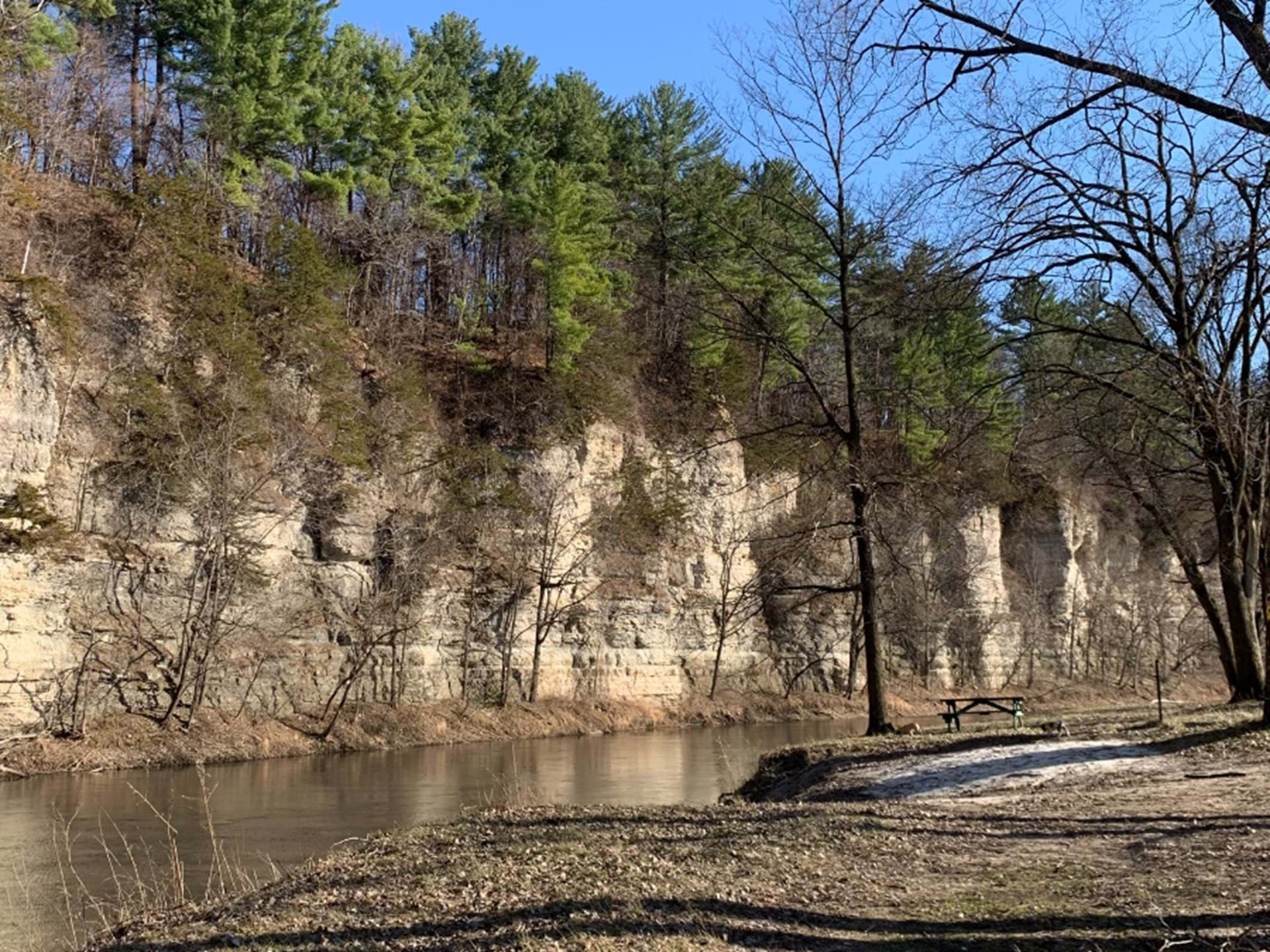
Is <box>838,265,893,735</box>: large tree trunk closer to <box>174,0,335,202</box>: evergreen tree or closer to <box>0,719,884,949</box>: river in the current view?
<box>0,719,884,949</box>: river

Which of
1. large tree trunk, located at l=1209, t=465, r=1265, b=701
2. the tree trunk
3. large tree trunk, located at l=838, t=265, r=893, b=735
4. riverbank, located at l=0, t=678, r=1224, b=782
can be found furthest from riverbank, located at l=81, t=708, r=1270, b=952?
the tree trunk

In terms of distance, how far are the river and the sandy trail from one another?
4693 millimetres

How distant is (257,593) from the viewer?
1165 inches

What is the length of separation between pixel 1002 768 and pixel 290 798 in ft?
42.5

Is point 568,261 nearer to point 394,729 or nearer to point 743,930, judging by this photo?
point 394,729

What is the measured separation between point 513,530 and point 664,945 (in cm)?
3219

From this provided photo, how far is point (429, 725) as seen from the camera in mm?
30656

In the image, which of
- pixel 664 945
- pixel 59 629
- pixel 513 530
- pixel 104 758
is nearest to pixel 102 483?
pixel 59 629

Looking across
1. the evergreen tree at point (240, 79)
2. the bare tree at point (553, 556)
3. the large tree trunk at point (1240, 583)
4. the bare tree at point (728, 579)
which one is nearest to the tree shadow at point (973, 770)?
the large tree trunk at point (1240, 583)

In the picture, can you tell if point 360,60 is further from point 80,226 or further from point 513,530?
point 513,530

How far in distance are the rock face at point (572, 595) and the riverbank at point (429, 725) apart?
0.92 meters

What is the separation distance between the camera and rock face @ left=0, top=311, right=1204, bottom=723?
2545 centimetres

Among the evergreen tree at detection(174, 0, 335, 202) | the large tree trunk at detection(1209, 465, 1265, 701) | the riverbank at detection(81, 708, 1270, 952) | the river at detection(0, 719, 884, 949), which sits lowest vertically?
the river at detection(0, 719, 884, 949)

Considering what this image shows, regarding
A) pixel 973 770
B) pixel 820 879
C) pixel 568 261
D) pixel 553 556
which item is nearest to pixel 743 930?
pixel 820 879
